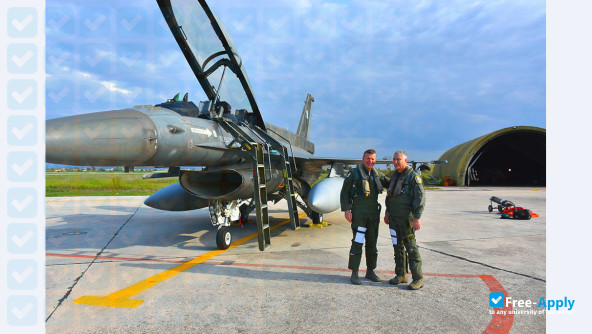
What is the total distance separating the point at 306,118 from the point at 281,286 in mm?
9629

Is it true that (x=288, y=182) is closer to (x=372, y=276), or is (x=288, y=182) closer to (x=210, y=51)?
(x=372, y=276)

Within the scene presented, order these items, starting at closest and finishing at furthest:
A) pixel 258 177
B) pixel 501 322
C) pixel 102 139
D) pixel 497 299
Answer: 1. pixel 501 322
2. pixel 497 299
3. pixel 102 139
4. pixel 258 177

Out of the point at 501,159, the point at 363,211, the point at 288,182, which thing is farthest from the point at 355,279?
the point at 501,159

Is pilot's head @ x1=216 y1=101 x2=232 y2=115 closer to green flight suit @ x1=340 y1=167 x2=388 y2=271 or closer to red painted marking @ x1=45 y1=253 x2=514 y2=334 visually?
red painted marking @ x1=45 y1=253 x2=514 y2=334

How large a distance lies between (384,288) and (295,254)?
1933 millimetres

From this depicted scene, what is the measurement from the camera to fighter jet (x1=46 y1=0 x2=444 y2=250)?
3.58 meters

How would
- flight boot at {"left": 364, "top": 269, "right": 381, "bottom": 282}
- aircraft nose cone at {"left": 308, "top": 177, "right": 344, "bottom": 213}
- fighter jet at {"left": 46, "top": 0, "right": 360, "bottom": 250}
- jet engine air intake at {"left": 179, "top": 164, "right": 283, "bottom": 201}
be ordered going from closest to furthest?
fighter jet at {"left": 46, "top": 0, "right": 360, "bottom": 250}, flight boot at {"left": 364, "top": 269, "right": 381, "bottom": 282}, jet engine air intake at {"left": 179, "top": 164, "right": 283, "bottom": 201}, aircraft nose cone at {"left": 308, "top": 177, "right": 344, "bottom": 213}

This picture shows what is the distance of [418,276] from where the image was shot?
151 inches

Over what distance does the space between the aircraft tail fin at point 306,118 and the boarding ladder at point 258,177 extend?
6882 mm

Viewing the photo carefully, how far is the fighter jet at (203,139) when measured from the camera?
141 inches

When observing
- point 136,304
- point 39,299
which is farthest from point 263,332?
point 39,299

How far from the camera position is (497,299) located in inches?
135

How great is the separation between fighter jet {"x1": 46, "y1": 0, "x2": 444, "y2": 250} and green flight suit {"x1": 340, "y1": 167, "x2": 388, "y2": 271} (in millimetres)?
1525

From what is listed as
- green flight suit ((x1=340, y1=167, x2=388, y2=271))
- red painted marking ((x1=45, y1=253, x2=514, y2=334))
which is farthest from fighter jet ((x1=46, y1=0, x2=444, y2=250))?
green flight suit ((x1=340, y1=167, x2=388, y2=271))
